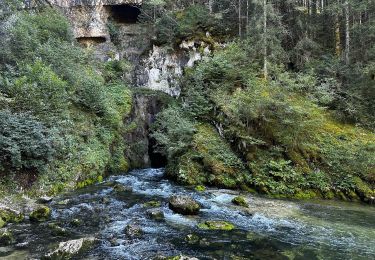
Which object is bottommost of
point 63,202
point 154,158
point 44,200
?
A: point 154,158

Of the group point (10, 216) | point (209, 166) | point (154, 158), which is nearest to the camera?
point (10, 216)

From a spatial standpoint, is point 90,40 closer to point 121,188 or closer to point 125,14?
point 125,14

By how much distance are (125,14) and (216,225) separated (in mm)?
25792

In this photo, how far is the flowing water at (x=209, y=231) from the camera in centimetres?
742

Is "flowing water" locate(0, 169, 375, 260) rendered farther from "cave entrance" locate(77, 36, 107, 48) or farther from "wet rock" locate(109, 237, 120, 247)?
"cave entrance" locate(77, 36, 107, 48)

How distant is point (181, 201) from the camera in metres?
10.6

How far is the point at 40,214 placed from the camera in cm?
916

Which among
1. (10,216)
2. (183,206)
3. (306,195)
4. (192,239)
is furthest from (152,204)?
(306,195)

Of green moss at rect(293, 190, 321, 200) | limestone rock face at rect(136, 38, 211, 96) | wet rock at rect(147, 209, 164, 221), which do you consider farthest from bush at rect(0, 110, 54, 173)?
limestone rock face at rect(136, 38, 211, 96)

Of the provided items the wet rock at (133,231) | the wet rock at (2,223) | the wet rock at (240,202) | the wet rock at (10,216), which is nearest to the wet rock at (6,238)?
the wet rock at (2,223)

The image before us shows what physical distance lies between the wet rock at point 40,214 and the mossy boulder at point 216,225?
4445mm

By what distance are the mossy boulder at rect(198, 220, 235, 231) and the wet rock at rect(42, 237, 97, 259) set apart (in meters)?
3.12

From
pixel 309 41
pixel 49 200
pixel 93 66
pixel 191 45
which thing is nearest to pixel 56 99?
pixel 49 200

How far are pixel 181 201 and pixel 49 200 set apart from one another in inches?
177
